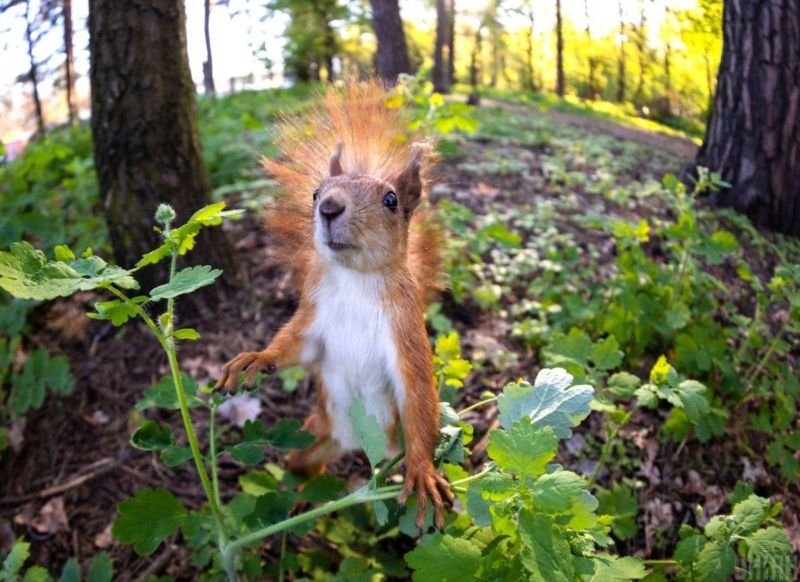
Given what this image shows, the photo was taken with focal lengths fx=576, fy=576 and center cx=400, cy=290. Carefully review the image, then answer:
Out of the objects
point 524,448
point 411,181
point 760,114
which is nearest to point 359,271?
point 411,181

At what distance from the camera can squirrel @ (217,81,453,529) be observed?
1312mm

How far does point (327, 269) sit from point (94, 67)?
1.70m

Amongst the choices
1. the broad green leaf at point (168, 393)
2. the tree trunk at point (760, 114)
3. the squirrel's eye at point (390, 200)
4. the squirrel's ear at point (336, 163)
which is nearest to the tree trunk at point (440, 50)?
the tree trunk at point (760, 114)

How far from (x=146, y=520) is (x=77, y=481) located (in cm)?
105

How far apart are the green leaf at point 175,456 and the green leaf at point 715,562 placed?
1167 millimetres

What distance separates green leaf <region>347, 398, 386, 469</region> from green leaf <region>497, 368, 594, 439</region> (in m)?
0.23

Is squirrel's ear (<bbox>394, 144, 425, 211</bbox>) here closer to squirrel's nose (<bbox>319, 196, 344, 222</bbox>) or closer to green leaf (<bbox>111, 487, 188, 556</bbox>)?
squirrel's nose (<bbox>319, 196, 344, 222</bbox>)

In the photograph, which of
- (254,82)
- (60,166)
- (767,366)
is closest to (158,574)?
(767,366)

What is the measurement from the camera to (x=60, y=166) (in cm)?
406

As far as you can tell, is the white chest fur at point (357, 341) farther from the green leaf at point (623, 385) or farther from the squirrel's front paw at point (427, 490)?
the green leaf at point (623, 385)

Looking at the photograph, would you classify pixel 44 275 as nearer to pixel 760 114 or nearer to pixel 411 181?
pixel 411 181

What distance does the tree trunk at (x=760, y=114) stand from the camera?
306 centimetres

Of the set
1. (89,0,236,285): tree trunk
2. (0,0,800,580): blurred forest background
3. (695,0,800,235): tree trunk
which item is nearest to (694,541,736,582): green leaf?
(0,0,800,580): blurred forest background

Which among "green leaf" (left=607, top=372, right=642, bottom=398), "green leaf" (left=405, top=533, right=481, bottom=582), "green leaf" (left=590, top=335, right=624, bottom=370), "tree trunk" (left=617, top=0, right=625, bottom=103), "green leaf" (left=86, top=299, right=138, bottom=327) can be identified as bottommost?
"green leaf" (left=405, top=533, right=481, bottom=582)
